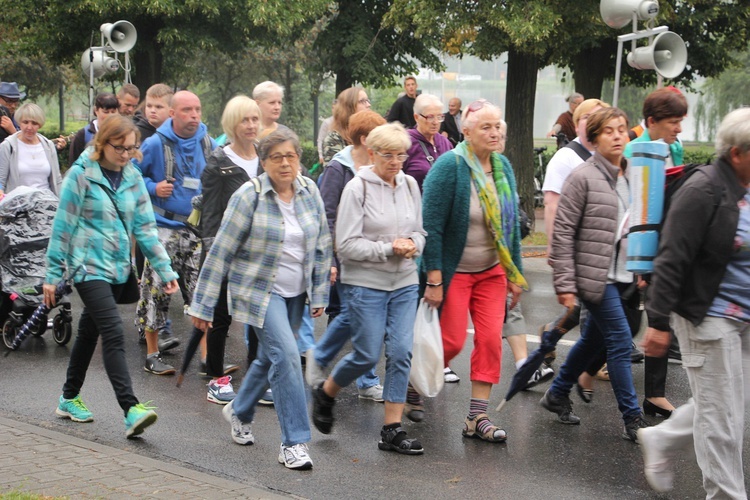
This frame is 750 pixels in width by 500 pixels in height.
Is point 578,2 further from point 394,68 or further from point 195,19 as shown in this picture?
point 195,19

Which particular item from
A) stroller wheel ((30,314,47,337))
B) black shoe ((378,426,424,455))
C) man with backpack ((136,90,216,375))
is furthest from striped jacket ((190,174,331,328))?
stroller wheel ((30,314,47,337))

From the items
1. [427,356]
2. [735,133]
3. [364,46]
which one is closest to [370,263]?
[427,356]

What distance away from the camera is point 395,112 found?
16.7 m

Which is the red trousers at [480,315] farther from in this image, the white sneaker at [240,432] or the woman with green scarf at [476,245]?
the white sneaker at [240,432]

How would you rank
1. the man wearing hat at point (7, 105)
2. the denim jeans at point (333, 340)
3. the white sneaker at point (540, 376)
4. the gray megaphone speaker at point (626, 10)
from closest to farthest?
1. the denim jeans at point (333, 340)
2. the white sneaker at point (540, 376)
3. the man wearing hat at point (7, 105)
4. the gray megaphone speaker at point (626, 10)

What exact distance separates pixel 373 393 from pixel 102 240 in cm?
210

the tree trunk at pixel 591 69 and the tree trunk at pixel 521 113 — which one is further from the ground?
the tree trunk at pixel 591 69

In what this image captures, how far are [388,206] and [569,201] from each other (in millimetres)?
1039

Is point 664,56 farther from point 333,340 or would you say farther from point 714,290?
point 714,290

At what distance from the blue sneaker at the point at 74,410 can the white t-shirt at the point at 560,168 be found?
3.24 m

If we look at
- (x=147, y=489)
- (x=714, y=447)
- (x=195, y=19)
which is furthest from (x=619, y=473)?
(x=195, y=19)

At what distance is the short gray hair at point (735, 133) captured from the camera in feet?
14.9

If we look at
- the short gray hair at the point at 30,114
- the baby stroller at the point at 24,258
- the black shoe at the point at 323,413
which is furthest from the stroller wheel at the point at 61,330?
the black shoe at the point at 323,413

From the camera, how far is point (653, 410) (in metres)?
6.78
